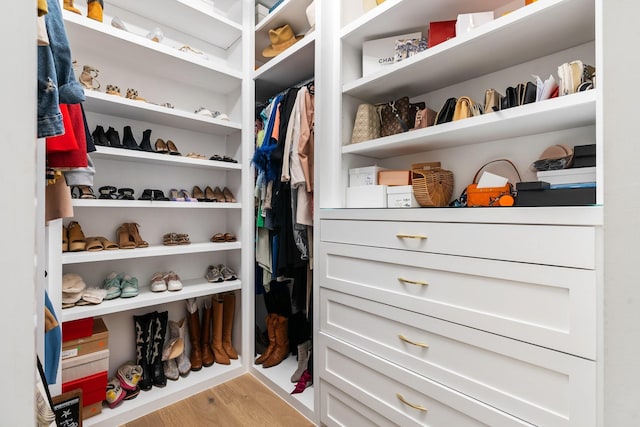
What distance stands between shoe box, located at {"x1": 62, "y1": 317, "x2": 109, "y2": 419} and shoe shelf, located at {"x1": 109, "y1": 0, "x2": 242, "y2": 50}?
6.14 feet

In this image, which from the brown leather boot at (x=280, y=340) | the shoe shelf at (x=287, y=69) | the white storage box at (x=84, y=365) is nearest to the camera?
the white storage box at (x=84, y=365)

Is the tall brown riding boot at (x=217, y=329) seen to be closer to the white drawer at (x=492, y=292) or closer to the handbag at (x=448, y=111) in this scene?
the white drawer at (x=492, y=292)

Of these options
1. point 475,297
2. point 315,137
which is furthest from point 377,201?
point 475,297

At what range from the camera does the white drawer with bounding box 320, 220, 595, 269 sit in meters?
0.74

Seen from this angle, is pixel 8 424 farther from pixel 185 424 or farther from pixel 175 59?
pixel 175 59

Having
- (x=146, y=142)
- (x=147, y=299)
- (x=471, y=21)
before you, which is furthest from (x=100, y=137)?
(x=471, y=21)

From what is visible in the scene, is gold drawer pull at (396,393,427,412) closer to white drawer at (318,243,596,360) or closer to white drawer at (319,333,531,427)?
white drawer at (319,333,531,427)

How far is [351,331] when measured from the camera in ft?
4.25

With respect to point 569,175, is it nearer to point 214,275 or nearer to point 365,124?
point 365,124

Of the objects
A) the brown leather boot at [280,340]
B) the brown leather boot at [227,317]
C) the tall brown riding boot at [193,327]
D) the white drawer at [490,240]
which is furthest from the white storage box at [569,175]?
the tall brown riding boot at [193,327]

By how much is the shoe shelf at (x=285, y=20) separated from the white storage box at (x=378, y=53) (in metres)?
0.56

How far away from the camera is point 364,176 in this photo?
1.43 meters

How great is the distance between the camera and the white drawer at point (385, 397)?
93 centimetres

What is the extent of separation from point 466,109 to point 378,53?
1.85 feet
